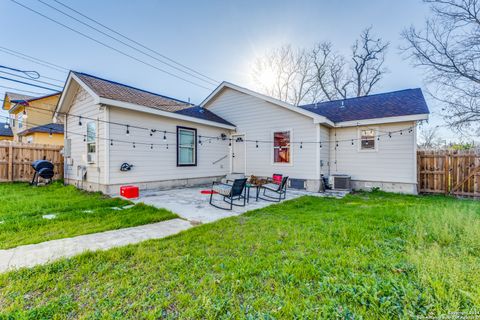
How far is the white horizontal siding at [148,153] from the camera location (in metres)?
7.22

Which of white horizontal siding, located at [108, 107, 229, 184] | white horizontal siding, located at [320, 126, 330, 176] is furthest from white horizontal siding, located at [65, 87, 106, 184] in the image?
white horizontal siding, located at [320, 126, 330, 176]

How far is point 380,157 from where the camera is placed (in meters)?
8.88

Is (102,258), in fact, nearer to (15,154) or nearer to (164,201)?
(164,201)

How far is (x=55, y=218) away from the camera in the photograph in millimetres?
4535

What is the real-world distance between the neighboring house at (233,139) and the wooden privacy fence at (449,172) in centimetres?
77

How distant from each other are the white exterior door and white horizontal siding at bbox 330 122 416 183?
4.08 m

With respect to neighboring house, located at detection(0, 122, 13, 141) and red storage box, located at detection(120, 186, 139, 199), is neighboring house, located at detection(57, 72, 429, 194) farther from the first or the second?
neighboring house, located at detection(0, 122, 13, 141)

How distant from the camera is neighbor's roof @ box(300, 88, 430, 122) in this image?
28.4 ft

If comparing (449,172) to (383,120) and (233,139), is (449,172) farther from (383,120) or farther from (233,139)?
(233,139)

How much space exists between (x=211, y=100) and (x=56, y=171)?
7.87 meters

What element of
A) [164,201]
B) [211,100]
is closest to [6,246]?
[164,201]

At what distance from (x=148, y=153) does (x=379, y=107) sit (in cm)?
980

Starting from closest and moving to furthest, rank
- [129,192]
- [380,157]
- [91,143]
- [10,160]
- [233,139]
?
[129,192], [91,143], [380,157], [10,160], [233,139]

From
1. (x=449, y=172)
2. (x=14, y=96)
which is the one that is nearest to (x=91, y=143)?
(x=449, y=172)
